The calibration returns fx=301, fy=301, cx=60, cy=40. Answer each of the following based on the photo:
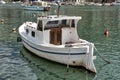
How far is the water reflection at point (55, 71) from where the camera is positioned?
22.3m

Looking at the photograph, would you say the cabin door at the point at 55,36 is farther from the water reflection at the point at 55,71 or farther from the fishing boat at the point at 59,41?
the water reflection at the point at 55,71

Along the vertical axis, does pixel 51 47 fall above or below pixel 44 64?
above

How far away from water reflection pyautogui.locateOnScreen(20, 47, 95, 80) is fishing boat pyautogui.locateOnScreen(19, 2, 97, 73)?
0.42 metres

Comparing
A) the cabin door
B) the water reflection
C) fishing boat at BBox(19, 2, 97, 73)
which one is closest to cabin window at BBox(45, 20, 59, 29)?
fishing boat at BBox(19, 2, 97, 73)

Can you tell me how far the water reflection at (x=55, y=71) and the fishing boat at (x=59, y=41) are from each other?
423 millimetres

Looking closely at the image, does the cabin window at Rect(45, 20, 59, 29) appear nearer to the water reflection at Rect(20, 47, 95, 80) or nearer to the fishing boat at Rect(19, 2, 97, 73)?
the fishing boat at Rect(19, 2, 97, 73)

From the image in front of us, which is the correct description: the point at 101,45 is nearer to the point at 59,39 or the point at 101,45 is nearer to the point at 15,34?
the point at 59,39

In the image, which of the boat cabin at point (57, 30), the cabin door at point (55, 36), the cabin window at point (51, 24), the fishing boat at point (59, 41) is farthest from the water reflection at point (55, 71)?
the cabin window at point (51, 24)

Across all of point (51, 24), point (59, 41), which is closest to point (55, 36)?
point (59, 41)

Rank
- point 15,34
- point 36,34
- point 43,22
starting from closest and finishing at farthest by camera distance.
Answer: point 43,22 → point 36,34 → point 15,34

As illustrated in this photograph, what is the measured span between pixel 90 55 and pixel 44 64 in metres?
4.60

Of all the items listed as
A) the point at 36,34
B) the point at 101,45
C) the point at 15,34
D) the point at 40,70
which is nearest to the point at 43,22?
the point at 36,34

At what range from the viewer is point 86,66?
23.3 m

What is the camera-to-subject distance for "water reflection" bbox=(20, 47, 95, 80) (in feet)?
73.2
